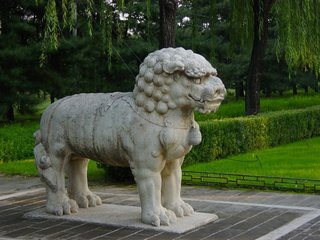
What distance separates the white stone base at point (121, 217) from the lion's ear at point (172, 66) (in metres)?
1.66

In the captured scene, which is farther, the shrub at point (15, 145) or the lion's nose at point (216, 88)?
the shrub at point (15, 145)

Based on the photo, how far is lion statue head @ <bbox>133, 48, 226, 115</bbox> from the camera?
6.31 m

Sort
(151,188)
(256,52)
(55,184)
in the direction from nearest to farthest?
(151,188) < (55,184) < (256,52)

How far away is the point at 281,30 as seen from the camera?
14.2m

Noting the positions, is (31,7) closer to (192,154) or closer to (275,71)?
(192,154)

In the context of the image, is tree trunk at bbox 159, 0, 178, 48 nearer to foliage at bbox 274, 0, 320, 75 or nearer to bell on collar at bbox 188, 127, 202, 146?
foliage at bbox 274, 0, 320, 75

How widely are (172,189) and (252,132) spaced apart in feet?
24.9

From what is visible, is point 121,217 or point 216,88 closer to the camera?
point 216,88

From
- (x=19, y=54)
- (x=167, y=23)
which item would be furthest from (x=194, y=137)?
(x=19, y=54)

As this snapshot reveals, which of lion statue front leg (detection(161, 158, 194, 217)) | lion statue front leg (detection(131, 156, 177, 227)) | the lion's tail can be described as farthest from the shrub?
lion statue front leg (detection(131, 156, 177, 227))

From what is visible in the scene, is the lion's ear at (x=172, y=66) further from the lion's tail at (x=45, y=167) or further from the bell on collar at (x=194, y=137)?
the lion's tail at (x=45, y=167)

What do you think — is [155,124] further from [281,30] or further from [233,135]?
[281,30]

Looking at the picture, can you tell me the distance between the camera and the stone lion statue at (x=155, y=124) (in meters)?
6.36

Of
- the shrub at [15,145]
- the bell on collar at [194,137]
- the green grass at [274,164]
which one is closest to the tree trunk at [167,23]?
the green grass at [274,164]
